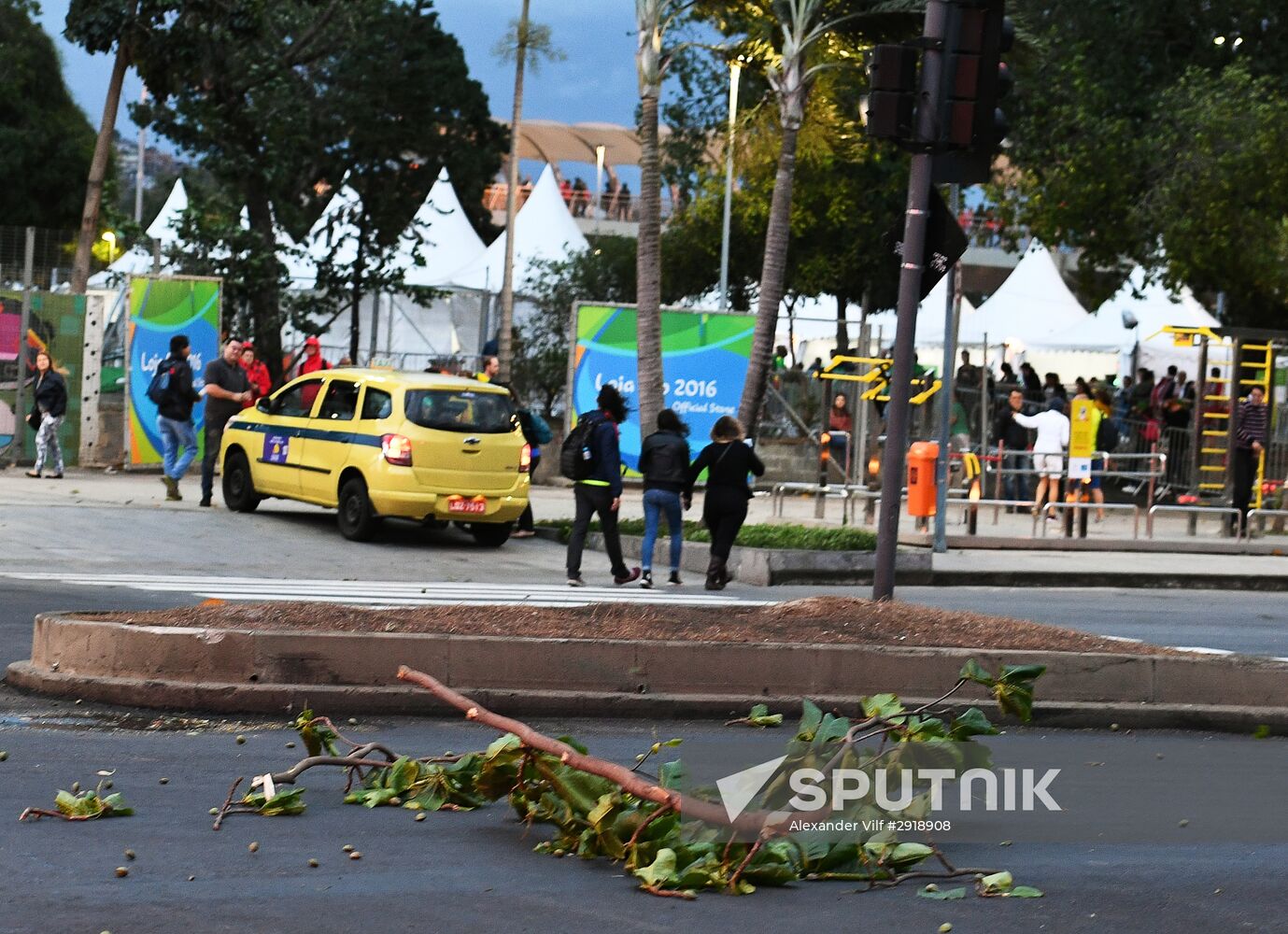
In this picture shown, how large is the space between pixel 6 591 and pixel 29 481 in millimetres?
10097

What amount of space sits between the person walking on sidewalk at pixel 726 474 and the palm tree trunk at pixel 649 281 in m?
4.53

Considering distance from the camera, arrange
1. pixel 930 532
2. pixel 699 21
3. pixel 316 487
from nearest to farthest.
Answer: pixel 316 487 < pixel 930 532 < pixel 699 21

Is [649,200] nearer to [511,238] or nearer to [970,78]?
[970,78]

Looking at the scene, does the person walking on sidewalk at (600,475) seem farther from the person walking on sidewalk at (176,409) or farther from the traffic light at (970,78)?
the person walking on sidewalk at (176,409)

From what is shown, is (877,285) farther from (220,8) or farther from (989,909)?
(989,909)

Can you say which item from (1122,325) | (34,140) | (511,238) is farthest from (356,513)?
(34,140)

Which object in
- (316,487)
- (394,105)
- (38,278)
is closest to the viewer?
(316,487)

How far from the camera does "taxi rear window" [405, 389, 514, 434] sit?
1839 cm

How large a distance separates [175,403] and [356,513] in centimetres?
352

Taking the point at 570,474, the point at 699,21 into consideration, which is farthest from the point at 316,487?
the point at 699,21

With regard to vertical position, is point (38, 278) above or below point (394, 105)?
below

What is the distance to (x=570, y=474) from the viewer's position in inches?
632

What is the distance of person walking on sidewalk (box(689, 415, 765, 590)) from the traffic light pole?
4386 mm

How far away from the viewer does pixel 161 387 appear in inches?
832
